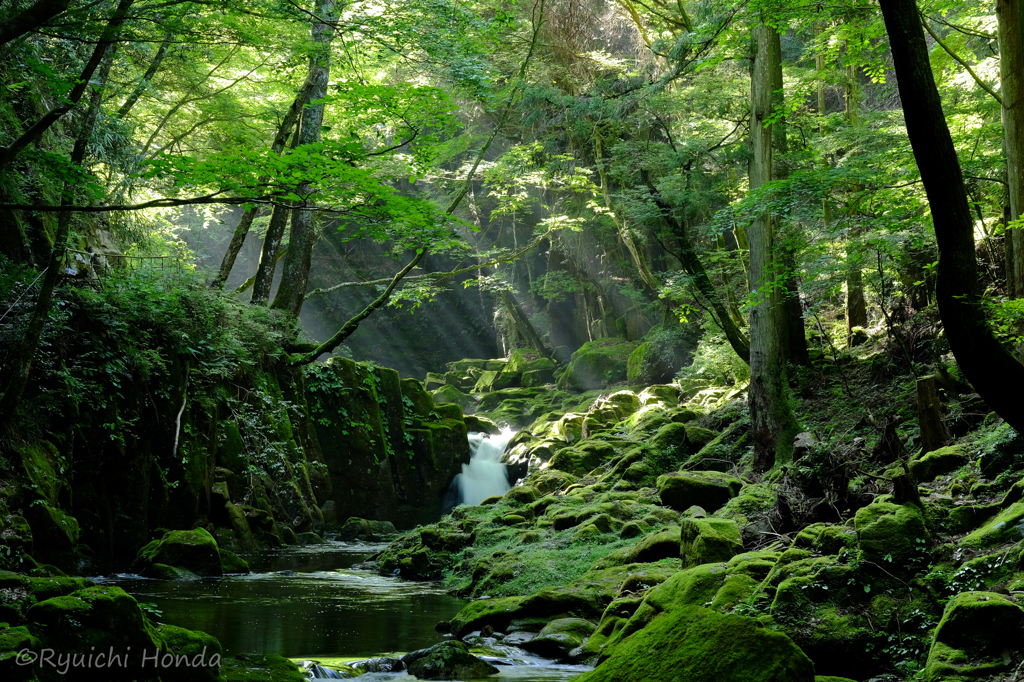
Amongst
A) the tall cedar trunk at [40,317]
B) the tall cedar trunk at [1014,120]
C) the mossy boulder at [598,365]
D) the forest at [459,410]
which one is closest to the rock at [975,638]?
the forest at [459,410]

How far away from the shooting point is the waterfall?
697 inches

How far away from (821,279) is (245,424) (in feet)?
31.9

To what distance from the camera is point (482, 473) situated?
18.9m

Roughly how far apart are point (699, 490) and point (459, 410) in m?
11.0

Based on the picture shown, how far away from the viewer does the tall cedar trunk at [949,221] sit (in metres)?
3.22

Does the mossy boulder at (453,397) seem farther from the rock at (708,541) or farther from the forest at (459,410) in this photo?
the rock at (708,541)

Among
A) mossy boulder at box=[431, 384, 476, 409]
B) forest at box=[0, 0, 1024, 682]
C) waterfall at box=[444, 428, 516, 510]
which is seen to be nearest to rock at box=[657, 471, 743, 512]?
forest at box=[0, 0, 1024, 682]

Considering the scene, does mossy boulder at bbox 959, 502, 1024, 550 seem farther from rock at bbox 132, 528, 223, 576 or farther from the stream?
rock at bbox 132, 528, 223, 576

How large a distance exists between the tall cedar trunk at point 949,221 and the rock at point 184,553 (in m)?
8.95

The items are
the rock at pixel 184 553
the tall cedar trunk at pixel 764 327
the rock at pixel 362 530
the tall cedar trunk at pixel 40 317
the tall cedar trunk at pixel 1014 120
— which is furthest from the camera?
the rock at pixel 362 530

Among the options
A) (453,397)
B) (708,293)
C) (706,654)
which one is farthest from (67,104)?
(453,397)

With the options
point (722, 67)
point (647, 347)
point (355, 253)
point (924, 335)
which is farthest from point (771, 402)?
point (355, 253)

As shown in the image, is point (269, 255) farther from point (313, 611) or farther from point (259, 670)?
point (259, 670)

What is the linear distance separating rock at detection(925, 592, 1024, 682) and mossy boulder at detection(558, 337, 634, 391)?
20395 mm
